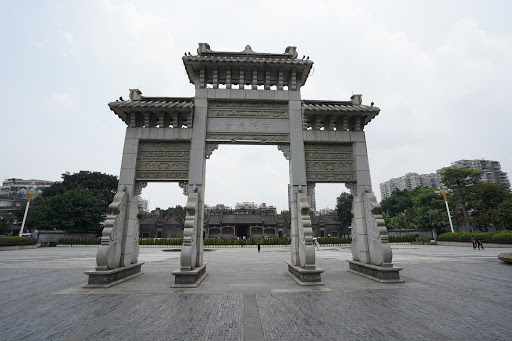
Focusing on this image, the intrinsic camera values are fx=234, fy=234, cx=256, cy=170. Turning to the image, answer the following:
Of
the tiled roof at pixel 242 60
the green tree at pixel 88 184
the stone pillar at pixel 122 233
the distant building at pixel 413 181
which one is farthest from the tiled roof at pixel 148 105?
the distant building at pixel 413 181

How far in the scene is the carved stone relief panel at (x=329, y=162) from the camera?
9875 mm

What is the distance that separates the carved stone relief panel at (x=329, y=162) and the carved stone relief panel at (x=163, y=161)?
515 centimetres

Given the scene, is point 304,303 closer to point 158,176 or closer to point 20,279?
point 158,176

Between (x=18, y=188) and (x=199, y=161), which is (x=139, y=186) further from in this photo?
(x=18, y=188)

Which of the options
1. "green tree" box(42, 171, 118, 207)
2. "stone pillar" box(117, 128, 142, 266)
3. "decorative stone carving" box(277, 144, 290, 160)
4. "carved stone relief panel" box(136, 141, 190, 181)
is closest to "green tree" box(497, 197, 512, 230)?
"decorative stone carving" box(277, 144, 290, 160)

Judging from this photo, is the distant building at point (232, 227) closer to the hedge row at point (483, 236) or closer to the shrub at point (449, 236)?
the shrub at point (449, 236)

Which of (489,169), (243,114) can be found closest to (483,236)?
(243,114)

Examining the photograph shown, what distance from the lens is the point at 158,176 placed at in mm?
9477

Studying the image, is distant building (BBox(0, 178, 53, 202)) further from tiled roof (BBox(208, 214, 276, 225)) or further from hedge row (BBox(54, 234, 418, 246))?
tiled roof (BBox(208, 214, 276, 225))

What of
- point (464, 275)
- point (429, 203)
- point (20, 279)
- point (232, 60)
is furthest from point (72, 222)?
point (429, 203)

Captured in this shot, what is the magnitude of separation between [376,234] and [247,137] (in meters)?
6.27

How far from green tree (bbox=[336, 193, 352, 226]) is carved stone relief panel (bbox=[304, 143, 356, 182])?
148 feet

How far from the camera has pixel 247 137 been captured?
991 cm

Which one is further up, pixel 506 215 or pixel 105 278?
pixel 506 215
